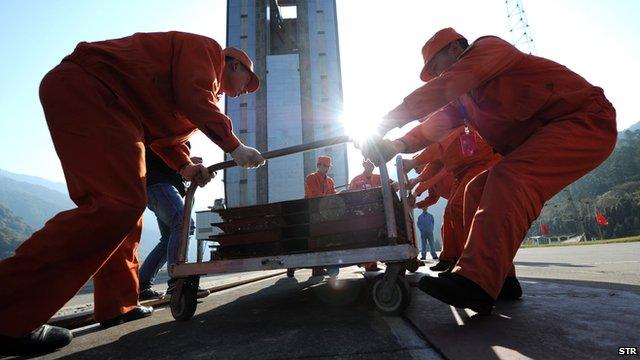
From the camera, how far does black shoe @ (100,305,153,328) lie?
214cm

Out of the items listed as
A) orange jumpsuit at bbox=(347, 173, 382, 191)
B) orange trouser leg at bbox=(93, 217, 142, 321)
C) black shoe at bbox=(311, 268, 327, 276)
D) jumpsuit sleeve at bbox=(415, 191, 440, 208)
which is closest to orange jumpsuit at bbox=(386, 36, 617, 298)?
orange trouser leg at bbox=(93, 217, 142, 321)

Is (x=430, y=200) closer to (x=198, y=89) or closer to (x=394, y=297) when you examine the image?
(x=394, y=297)

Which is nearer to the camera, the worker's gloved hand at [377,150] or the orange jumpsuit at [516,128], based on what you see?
the orange jumpsuit at [516,128]

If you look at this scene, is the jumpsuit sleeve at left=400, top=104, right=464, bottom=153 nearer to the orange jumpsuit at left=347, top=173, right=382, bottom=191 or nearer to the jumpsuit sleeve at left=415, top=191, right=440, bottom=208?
the jumpsuit sleeve at left=415, top=191, right=440, bottom=208

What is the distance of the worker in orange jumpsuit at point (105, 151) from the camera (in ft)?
4.60

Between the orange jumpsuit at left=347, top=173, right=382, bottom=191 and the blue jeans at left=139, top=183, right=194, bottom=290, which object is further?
the orange jumpsuit at left=347, top=173, right=382, bottom=191

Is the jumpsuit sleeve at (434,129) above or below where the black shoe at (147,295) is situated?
above

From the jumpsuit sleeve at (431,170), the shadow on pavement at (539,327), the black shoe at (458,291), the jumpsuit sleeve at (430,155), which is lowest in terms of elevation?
the shadow on pavement at (539,327)

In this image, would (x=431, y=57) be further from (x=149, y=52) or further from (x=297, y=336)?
(x=297, y=336)

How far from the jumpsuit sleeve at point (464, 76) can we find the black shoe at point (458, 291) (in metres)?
0.81

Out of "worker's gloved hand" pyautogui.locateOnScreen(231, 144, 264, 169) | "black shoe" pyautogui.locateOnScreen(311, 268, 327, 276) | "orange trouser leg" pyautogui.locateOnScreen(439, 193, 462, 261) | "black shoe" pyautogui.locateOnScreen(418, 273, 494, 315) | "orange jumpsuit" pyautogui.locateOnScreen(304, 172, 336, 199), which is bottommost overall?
"black shoe" pyautogui.locateOnScreen(311, 268, 327, 276)

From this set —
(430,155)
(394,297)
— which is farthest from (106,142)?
(430,155)

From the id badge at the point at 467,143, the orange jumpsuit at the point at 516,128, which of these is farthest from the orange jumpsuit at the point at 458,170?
the orange jumpsuit at the point at 516,128

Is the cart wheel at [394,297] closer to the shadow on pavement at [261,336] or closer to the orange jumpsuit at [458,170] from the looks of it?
the shadow on pavement at [261,336]
